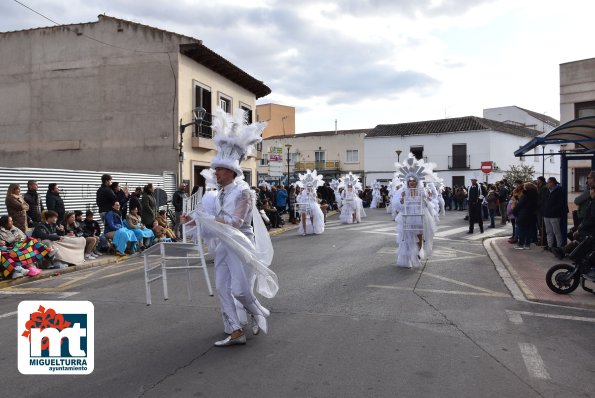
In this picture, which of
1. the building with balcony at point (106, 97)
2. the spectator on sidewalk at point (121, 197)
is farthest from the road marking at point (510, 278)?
the building with balcony at point (106, 97)

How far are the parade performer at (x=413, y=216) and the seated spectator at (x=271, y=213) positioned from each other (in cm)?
902

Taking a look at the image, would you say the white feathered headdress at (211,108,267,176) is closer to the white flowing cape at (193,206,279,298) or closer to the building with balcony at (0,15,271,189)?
the white flowing cape at (193,206,279,298)

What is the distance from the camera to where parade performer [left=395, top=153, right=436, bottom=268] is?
1036 cm

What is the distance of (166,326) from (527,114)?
2373 inches

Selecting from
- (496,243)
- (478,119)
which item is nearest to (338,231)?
(496,243)

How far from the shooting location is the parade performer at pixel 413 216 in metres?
10.4

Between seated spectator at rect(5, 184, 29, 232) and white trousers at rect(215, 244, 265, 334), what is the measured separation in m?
6.77

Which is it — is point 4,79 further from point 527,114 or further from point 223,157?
point 527,114

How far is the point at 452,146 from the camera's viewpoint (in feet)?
158

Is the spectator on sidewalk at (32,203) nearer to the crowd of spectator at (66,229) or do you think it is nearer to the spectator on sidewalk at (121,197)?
the crowd of spectator at (66,229)

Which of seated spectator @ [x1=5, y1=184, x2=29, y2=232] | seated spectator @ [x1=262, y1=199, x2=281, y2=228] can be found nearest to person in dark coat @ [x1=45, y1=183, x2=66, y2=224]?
seated spectator @ [x1=5, y1=184, x2=29, y2=232]

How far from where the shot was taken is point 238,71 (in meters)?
24.1
